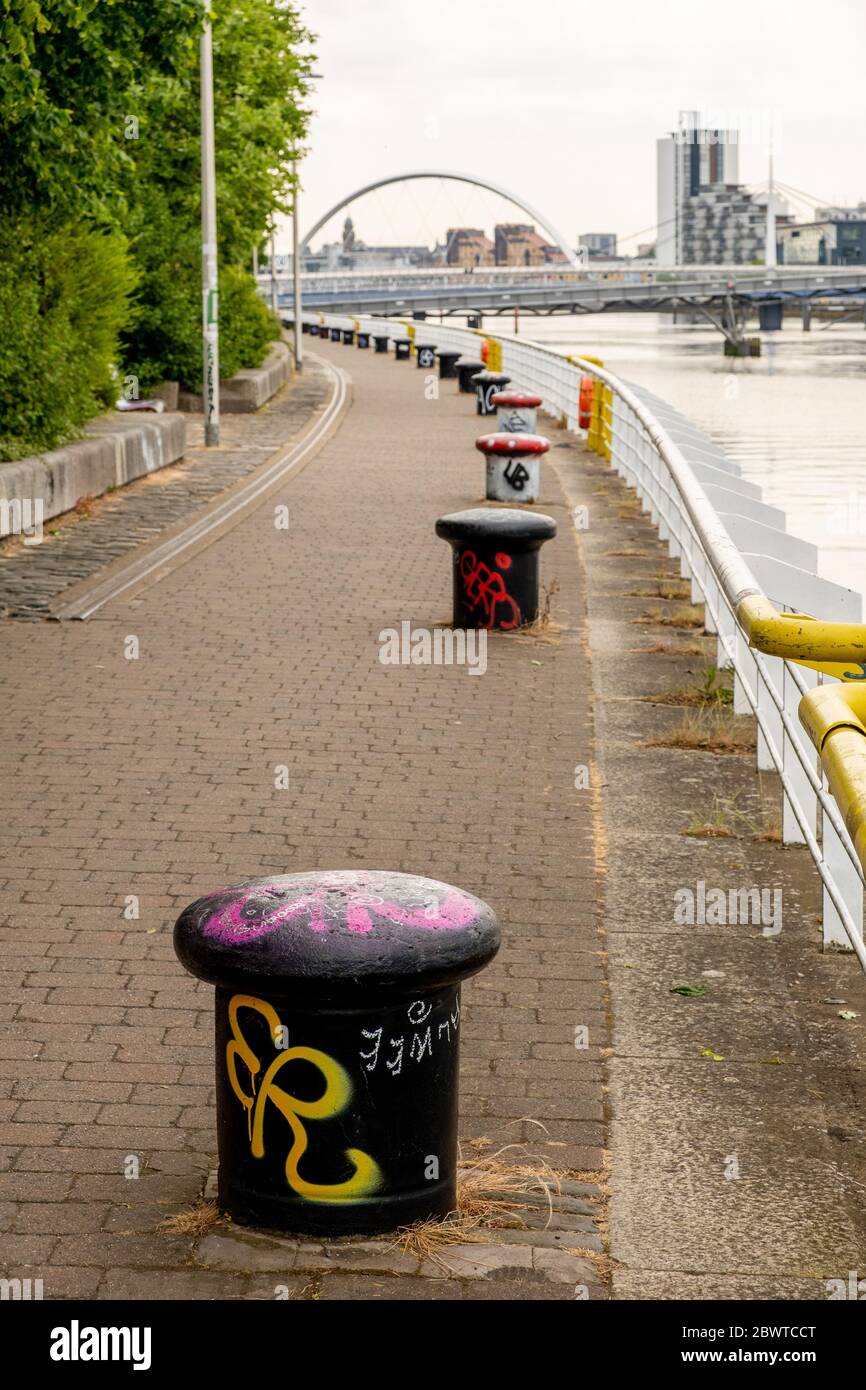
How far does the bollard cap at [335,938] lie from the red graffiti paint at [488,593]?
7158 millimetres

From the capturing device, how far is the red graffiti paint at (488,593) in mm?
11445

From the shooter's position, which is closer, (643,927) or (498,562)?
(643,927)

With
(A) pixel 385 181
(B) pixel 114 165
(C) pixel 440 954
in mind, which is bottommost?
(C) pixel 440 954

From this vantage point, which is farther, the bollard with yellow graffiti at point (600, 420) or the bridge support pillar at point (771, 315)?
the bridge support pillar at point (771, 315)

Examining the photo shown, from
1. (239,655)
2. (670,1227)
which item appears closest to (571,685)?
(239,655)

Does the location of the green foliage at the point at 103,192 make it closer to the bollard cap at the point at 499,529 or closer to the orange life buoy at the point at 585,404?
the bollard cap at the point at 499,529

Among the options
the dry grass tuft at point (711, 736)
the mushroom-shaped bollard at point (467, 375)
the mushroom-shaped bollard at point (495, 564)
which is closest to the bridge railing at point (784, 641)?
the dry grass tuft at point (711, 736)

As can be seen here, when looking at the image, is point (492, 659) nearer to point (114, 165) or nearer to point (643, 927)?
point (643, 927)

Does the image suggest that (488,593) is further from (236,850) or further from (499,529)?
(236,850)

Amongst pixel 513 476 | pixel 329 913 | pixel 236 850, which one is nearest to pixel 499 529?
pixel 236 850

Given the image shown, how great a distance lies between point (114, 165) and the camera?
1585 cm
